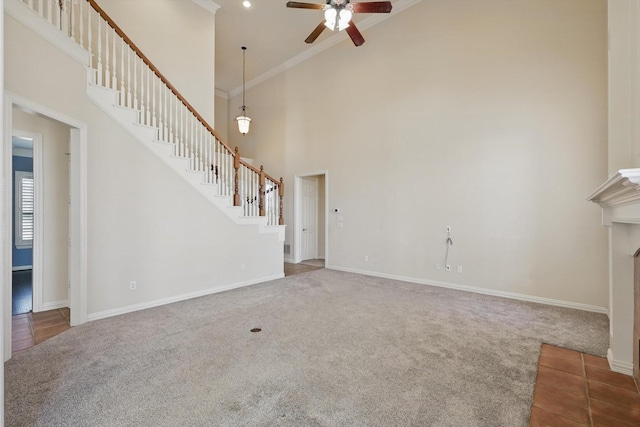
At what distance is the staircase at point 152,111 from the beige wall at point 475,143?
2090 millimetres

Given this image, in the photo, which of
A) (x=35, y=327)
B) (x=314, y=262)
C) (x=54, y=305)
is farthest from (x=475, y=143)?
(x=54, y=305)

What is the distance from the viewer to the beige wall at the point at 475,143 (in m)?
3.87

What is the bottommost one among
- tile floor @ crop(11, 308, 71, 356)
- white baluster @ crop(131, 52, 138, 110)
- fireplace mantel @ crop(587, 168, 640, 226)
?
tile floor @ crop(11, 308, 71, 356)

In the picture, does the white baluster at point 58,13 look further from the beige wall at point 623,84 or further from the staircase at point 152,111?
the beige wall at point 623,84

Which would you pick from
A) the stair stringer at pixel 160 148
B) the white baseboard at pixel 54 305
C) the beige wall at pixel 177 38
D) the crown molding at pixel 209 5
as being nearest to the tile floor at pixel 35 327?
the white baseboard at pixel 54 305

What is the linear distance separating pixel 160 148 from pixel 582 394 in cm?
511

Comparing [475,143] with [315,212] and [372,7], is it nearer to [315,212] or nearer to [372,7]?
[372,7]

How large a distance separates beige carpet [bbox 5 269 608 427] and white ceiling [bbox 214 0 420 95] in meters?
5.41

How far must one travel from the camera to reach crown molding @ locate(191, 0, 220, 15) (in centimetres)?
539

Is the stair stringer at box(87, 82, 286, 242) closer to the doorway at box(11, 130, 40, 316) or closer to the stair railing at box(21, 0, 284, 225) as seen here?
the stair railing at box(21, 0, 284, 225)

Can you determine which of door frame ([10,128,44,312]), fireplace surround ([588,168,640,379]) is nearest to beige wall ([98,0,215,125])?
door frame ([10,128,44,312])

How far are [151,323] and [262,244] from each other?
231 centimetres

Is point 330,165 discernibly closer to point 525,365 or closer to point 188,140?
point 188,140

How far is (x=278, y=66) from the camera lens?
25.0 ft
